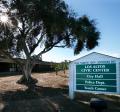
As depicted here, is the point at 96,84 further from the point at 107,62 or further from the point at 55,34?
the point at 55,34

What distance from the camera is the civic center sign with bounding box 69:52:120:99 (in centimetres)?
1305

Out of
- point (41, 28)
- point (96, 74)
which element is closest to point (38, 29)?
point (41, 28)

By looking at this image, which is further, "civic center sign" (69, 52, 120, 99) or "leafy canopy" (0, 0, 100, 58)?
"leafy canopy" (0, 0, 100, 58)

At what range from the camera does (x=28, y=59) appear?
2283 cm

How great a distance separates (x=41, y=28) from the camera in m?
22.6

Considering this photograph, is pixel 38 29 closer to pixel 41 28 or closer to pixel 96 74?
pixel 41 28

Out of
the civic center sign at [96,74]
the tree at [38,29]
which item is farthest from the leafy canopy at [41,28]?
the civic center sign at [96,74]

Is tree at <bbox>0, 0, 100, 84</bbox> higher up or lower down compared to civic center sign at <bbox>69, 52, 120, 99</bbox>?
higher up

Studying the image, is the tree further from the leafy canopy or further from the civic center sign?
the civic center sign

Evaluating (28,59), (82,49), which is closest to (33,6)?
(28,59)

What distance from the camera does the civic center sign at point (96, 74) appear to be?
13.1 metres

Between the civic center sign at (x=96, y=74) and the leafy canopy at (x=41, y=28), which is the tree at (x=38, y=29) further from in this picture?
the civic center sign at (x=96, y=74)

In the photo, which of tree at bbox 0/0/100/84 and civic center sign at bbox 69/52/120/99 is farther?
tree at bbox 0/0/100/84

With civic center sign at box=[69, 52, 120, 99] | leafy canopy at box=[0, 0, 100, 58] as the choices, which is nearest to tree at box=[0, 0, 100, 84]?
leafy canopy at box=[0, 0, 100, 58]
